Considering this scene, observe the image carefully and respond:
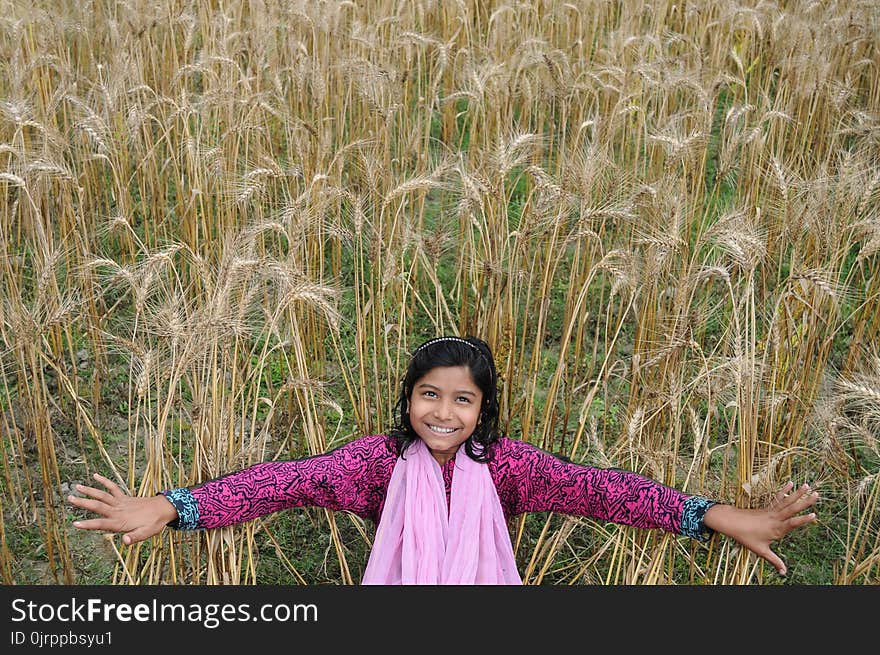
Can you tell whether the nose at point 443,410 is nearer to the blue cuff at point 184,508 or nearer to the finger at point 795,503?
the blue cuff at point 184,508

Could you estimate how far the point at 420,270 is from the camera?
3408 mm

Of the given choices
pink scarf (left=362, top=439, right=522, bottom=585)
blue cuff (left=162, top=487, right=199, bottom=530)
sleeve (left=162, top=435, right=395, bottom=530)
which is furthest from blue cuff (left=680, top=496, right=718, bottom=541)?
blue cuff (left=162, top=487, right=199, bottom=530)

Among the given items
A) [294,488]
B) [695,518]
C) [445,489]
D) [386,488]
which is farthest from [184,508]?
[695,518]

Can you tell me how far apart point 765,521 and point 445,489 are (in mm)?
668

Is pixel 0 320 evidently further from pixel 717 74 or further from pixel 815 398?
pixel 717 74

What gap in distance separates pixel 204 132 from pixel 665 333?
1.98m

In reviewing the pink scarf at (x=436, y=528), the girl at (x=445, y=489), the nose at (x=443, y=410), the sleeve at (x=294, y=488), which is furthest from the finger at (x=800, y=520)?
the sleeve at (x=294, y=488)

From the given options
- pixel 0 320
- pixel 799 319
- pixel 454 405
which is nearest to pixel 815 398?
pixel 799 319

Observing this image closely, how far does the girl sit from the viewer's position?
206 centimetres

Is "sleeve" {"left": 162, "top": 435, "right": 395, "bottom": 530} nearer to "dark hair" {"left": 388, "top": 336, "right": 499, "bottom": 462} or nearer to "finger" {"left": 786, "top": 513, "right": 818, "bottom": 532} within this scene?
"dark hair" {"left": 388, "top": 336, "right": 499, "bottom": 462}

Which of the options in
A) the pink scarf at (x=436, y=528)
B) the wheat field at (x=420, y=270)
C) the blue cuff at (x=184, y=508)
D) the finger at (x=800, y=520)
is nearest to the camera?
the finger at (x=800, y=520)

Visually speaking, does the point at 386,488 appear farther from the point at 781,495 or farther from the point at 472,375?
the point at 781,495

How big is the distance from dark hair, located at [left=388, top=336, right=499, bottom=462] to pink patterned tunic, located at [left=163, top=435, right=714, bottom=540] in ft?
0.10

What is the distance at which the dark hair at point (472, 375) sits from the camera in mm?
2121
